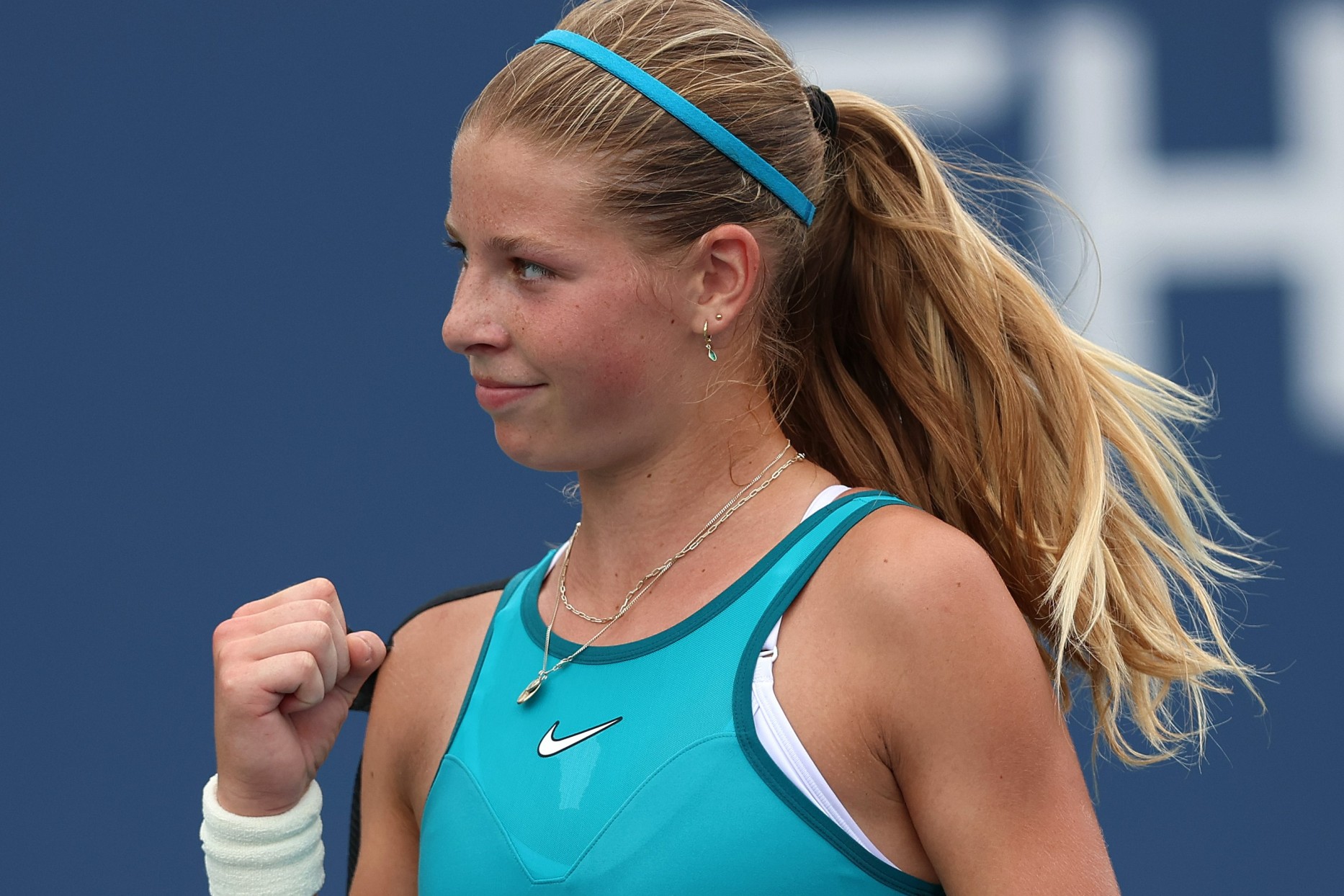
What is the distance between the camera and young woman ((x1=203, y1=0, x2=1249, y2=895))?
1202 millimetres

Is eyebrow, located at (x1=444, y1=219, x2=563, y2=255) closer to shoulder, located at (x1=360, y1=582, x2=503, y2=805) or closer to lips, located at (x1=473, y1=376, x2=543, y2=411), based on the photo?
lips, located at (x1=473, y1=376, x2=543, y2=411)

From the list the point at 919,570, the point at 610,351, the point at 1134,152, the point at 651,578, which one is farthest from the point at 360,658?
the point at 1134,152

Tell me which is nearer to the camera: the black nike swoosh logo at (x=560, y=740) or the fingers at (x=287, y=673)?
the black nike swoosh logo at (x=560, y=740)

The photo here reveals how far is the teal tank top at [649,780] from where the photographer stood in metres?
1.19

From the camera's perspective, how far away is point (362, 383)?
9.41 feet

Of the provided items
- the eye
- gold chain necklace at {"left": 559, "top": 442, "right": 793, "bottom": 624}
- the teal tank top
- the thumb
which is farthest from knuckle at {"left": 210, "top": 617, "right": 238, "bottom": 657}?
the eye

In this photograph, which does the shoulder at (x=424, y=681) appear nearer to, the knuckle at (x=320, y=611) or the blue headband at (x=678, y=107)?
the knuckle at (x=320, y=611)

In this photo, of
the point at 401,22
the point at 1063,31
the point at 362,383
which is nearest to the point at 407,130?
the point at 401,22

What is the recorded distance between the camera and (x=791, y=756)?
1.20m

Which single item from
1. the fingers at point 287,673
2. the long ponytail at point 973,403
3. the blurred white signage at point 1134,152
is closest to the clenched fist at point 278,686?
the fingers at point 287,673

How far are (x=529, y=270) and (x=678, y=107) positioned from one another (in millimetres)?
198

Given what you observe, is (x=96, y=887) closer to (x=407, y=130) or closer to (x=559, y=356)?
(x=407, y=130)

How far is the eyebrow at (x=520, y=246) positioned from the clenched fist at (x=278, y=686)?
0.40 m

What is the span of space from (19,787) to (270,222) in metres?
1.16
